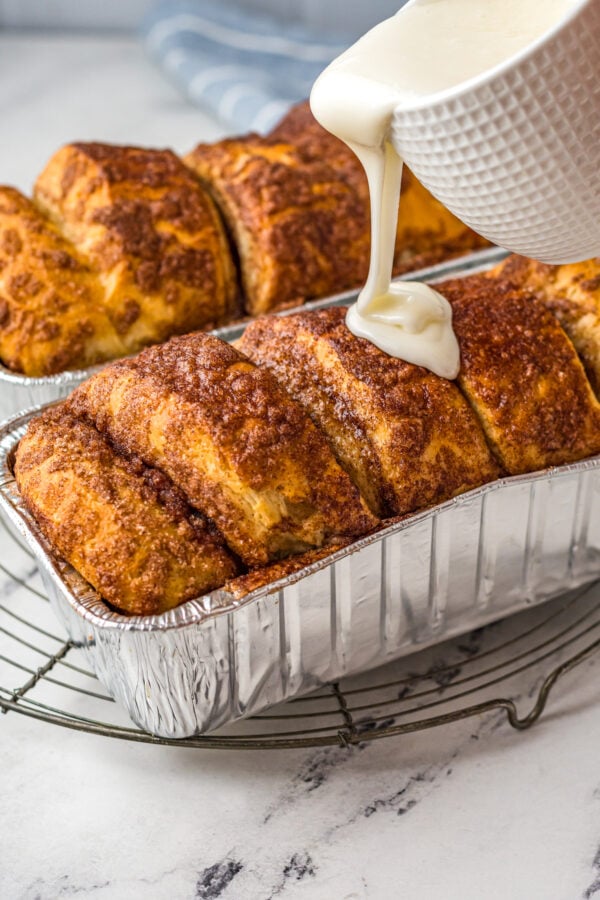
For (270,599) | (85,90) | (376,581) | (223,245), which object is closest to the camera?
(270,599)

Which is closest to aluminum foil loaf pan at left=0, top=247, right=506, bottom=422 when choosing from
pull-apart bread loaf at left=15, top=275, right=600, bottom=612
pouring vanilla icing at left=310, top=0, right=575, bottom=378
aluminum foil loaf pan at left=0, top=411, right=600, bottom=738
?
aluminum foil loaf pan at left=0, top=411, right=600, bottom=738

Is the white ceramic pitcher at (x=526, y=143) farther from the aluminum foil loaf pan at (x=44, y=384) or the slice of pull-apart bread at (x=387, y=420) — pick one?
the aluminum foil loaf pan at (x=44, y=384)

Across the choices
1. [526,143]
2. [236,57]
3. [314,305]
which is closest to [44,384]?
[314,305]

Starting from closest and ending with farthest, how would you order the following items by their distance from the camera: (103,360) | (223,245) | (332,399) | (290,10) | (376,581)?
(376,581) → (332,399) → (103,360) → (223,245) → (290,10)

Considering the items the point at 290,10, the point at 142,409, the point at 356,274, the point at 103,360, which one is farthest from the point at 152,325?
the point at 290,10

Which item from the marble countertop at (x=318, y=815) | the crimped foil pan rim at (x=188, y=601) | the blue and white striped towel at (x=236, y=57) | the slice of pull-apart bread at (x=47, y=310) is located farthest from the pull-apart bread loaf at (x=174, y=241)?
the blue and white striped towel at (x=236, y=57)

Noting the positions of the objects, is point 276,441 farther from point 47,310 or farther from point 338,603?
point 47,310

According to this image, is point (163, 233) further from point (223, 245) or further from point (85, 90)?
point (85, 90)

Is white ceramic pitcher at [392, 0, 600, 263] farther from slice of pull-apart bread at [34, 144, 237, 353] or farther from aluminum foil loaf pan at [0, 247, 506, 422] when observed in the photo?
slice of pull-apart bread at [34, 144, 237, 353]

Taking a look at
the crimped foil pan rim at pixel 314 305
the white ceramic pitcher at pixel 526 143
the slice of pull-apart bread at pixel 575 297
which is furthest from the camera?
the crimped foil pan rim at pixel 314 305
